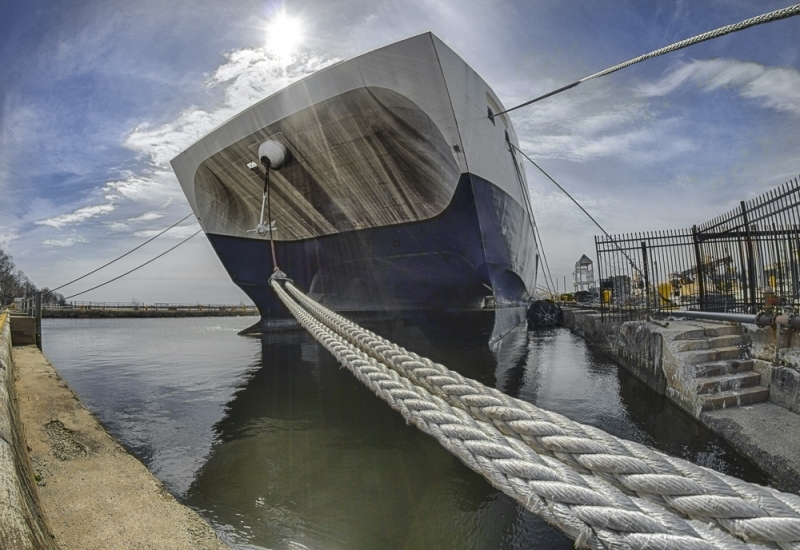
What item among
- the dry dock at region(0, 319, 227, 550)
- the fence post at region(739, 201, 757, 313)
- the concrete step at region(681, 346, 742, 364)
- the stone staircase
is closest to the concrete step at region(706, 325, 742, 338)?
the stone staircase

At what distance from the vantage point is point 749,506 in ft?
3.13

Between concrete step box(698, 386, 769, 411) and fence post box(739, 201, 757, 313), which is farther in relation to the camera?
fence post box(739, 201, 757, 313)

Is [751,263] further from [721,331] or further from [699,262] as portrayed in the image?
[721,331]

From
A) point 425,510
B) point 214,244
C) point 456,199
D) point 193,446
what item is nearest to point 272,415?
point 193,446

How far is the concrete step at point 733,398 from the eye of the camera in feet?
14.1

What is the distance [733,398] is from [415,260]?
24.2 feet

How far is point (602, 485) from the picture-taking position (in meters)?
1.14

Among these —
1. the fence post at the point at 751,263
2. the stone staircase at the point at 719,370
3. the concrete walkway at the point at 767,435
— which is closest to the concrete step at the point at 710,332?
the stone staircase at the point at 719,370

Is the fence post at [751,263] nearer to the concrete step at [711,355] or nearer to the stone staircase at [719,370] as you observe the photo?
the stone staircase at [719,370]

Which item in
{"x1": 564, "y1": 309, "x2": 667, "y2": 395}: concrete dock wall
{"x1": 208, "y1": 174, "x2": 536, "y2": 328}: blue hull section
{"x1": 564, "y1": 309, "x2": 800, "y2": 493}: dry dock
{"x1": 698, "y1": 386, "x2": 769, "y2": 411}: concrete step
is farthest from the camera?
{"x1": 208, "y1": 174, "x2": 536, "y2": 328}: blue hull section

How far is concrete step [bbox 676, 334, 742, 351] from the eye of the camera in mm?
5098

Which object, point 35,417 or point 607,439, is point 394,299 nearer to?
point 35,417

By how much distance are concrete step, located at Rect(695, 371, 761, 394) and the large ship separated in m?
5.12

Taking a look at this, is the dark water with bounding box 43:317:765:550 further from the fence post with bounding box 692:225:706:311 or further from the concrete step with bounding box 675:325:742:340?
the fence post with bounding box 692:225:706:311
